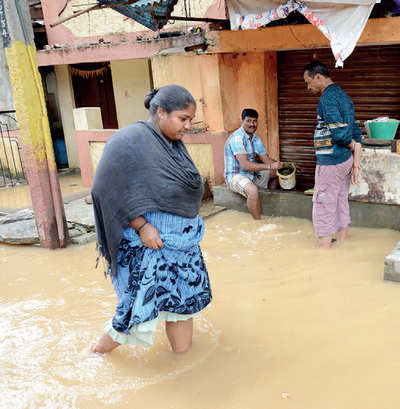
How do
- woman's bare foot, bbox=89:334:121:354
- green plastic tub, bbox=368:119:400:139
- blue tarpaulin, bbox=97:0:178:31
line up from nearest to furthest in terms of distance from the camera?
woman's bare foot, bbox=89:334:121:354 < green plastic tub, bbox=368:119:400:139 < blue tarpaulin, bbox=97:0:178:31

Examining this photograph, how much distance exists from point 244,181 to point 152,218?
11.1 feet

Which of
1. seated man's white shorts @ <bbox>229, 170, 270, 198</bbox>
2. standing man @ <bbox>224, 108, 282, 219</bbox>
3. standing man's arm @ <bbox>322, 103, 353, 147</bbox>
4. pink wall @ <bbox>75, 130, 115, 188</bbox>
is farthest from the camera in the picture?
pink wall @ <bbox>75, 130, 115, 188</bbox>

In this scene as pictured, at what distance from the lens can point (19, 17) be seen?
4730 mm

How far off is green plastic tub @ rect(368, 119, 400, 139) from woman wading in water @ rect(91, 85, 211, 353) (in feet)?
10.1

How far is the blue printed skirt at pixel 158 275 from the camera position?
2.55 m

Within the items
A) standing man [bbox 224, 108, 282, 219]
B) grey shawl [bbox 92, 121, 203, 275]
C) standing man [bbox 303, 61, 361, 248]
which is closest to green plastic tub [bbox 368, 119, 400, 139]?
standing man [bbox 303, 61, 361, 248]

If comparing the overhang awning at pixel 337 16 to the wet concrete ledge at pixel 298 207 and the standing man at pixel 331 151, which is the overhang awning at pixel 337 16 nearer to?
the standing man at pixel 331 151

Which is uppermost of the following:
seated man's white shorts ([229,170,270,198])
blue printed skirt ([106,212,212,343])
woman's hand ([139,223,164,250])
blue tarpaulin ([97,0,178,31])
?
blue tarpaulin ([97,0,178,31])

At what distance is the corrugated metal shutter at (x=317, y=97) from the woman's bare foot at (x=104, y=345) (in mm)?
4244

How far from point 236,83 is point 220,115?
1.78 feet

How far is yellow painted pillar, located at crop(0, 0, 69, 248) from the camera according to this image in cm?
473

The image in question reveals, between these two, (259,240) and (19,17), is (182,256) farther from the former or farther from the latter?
(19,17)

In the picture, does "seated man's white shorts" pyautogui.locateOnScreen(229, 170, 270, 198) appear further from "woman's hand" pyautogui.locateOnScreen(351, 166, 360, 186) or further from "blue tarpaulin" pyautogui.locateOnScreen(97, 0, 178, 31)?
"blue tarpaulin" pyautogui.locateOnScreen(97, 0, 178, 31)

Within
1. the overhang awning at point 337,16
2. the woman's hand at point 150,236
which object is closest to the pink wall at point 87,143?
the overhang awning at point 337,16
